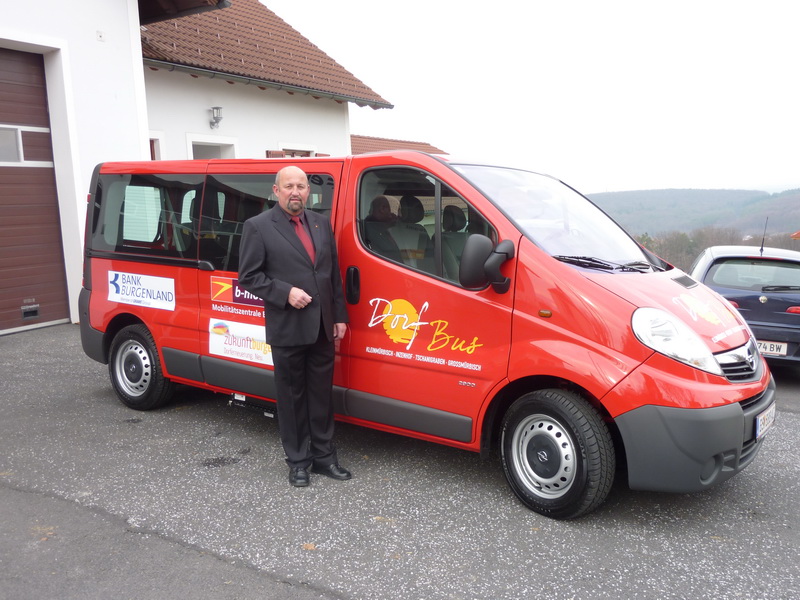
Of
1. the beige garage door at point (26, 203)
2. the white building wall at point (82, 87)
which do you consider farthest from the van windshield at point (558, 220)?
the beige garage door at point (26, 203)

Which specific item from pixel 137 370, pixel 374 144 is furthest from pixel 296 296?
pixel 374 144

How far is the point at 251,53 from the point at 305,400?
11912 mm

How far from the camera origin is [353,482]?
4090 mm

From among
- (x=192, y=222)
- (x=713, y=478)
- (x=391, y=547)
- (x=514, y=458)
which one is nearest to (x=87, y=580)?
(x=391, y=547)

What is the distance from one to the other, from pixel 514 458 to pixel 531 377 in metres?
0.47

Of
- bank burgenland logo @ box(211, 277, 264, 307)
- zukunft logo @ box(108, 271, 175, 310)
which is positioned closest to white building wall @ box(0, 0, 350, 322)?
zukunft logo @ box(108, 271, 175, 310)

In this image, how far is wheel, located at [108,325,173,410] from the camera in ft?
17.5

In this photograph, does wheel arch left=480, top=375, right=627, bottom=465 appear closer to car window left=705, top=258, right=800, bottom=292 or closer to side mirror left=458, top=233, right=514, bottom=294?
side mirror left=458, top=233, right=514, bottom=294

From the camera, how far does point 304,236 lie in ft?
12.9

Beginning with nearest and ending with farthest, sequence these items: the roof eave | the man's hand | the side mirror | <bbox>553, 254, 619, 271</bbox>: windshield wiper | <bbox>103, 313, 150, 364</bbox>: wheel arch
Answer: the side mirror
<bbox>553, 254, 619, 271</bbox>: windshield wiper
the man's hand
<bbox>103, 313, 150, 364</bbox>: wheel arch
the roof eave

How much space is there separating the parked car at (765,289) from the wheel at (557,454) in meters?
3.65

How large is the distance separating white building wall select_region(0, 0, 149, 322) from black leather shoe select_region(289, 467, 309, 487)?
666cm

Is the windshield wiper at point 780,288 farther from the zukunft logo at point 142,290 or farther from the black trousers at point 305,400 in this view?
the zukunft logo at point 142,290

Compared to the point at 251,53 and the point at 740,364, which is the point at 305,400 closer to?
the point at 740,364
